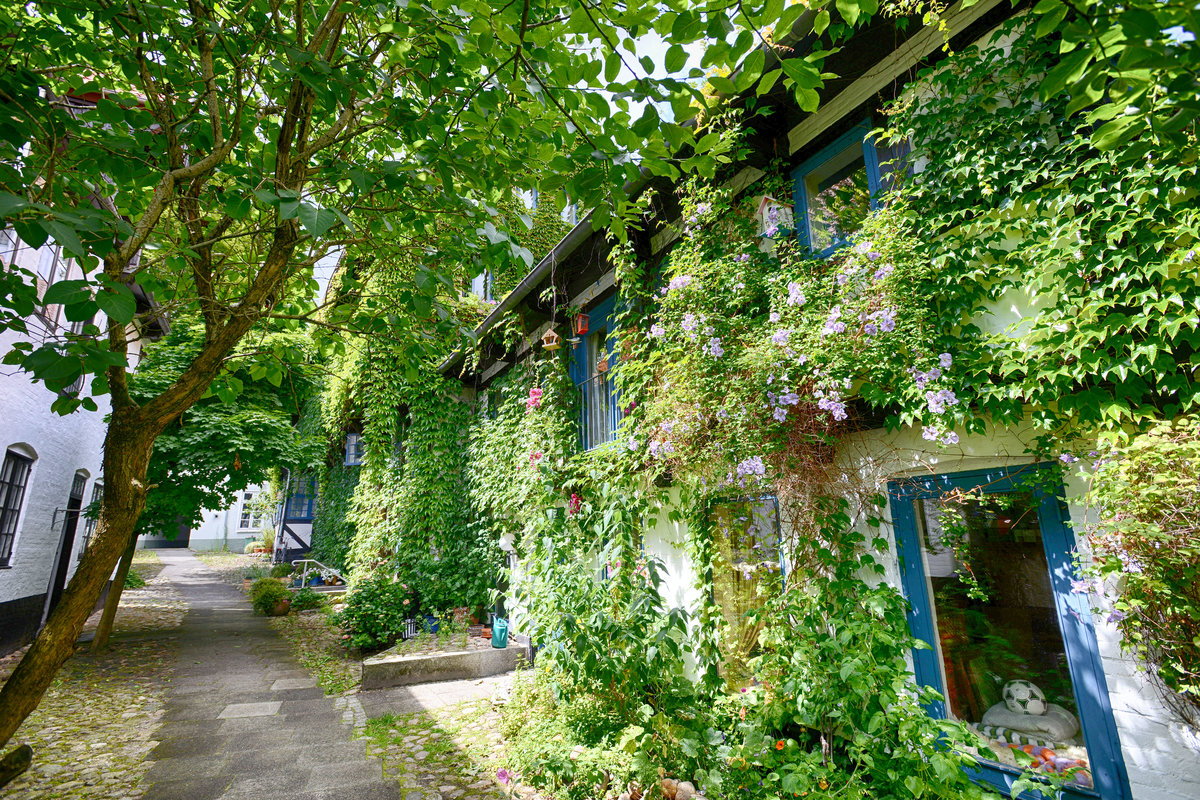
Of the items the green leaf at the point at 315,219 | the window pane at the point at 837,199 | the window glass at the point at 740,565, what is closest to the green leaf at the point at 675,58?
the green leaf at the point at 315,219

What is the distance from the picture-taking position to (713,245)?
183 inches

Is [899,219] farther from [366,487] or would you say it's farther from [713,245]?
[366,487]

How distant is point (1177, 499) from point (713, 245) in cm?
327

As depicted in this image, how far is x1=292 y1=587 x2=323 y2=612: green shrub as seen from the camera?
11595 millimetres

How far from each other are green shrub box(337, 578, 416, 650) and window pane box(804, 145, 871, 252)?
7.36 metres

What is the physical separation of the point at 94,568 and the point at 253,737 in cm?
322

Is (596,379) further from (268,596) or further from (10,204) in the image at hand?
(268,596)

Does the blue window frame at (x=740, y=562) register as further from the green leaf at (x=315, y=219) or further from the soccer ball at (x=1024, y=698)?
the green leaf at (x=315, y=219)

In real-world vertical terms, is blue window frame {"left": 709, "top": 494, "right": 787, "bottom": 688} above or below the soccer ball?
above

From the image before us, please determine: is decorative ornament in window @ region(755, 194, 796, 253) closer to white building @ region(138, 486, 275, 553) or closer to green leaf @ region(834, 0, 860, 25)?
green leaf @ region(834, 0, 860, 25)

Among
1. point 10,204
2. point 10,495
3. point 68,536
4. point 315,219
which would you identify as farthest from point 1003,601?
point 68,536

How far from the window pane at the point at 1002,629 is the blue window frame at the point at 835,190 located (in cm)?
208

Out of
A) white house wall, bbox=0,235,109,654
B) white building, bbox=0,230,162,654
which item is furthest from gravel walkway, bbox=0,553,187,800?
white building, bbox=0,230,162,654

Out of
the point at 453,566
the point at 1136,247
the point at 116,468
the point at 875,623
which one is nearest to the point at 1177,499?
the point at 1136,247
